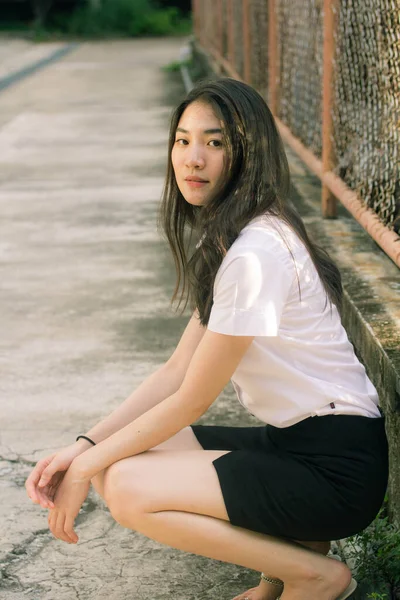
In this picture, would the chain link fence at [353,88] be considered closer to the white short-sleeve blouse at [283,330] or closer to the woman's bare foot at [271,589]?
the white short-sleeve blouse at [283,330]

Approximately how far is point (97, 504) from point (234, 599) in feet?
2.32

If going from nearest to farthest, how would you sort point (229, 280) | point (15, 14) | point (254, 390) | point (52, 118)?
1. point (229, 280)
2. point (254, 390)
3. point (52, 118)
4. point (15, 14)

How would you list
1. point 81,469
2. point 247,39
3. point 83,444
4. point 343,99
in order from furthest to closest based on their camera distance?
point 247,39 → point 343,99 → point 83,444 → point 81,469

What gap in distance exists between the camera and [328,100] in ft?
14.8

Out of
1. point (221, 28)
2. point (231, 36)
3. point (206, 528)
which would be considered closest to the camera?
point (206, 528)

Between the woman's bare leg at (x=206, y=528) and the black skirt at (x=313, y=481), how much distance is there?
32 mm

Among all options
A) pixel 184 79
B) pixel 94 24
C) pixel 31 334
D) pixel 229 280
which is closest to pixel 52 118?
pixel 184 79

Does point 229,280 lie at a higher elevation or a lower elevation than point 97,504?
higher

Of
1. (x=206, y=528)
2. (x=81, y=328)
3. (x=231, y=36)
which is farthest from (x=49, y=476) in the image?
(x=231, y=36)

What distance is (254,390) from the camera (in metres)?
2.37

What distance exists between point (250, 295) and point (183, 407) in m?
0.33

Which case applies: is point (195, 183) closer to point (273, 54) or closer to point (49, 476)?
point (49, 476)

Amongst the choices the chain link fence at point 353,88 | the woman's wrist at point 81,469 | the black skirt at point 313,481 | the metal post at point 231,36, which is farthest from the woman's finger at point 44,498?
the metal post at point 231,36

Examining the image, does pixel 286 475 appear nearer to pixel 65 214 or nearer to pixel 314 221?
pixel 314 221
